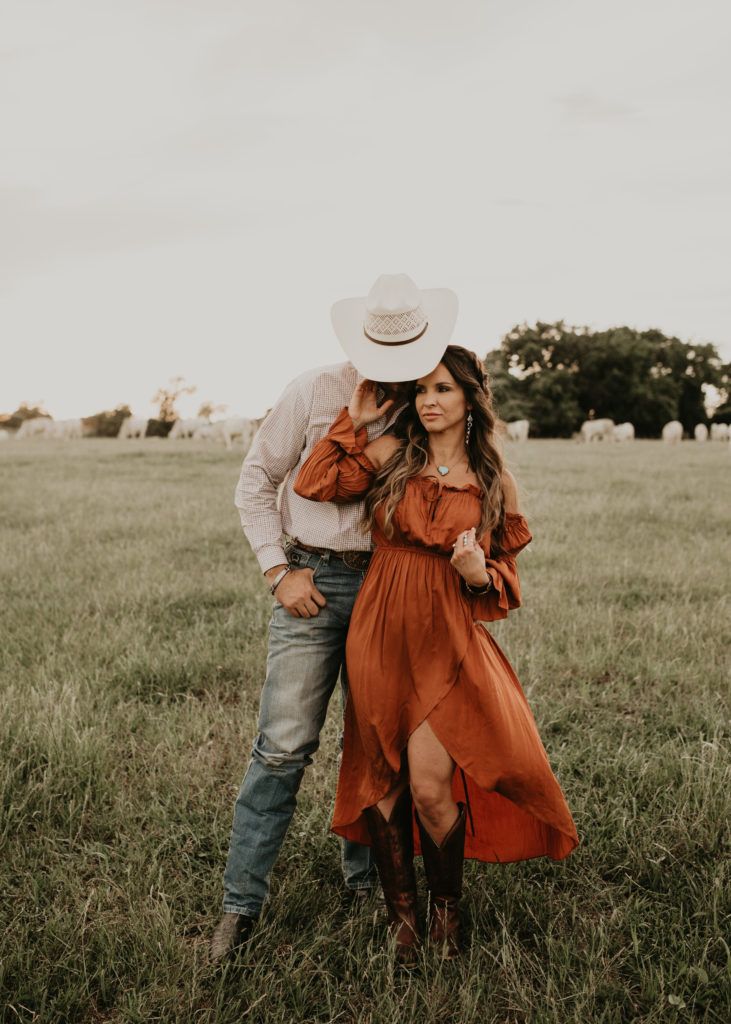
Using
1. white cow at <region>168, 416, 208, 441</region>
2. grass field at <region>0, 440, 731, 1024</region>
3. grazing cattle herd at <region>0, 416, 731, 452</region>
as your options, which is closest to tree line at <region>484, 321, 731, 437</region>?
grazing cattle herd at <region>0, 416, 731, 452</region>

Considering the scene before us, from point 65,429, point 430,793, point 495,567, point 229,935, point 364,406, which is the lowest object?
point 229,935

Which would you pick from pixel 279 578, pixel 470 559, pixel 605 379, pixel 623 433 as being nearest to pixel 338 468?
pixel 279 578

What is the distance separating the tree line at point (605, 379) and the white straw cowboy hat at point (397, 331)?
5394 centimetres

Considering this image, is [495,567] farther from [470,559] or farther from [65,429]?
[65,429]

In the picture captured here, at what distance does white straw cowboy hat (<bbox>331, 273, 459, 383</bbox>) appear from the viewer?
269cm

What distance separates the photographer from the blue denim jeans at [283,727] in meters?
2.80

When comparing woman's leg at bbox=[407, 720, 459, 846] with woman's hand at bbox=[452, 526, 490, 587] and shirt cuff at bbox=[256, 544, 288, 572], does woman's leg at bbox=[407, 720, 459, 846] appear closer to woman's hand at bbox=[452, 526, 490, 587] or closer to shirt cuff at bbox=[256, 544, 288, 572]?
woman's hand at bbox=[452, 526, 490, 587]

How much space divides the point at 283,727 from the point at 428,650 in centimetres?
58

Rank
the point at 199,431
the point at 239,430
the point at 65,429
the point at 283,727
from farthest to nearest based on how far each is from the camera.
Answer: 1. the point at 65,429
2. the point at 199,431
3. the point at 239,430
4. the point at 283,727

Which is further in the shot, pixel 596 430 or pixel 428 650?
pixel 596 430

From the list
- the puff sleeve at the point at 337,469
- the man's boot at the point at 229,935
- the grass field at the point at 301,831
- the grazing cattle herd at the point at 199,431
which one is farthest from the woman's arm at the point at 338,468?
the grazing cattle herd at the point at 199,431

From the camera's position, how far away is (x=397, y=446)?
9.37ft

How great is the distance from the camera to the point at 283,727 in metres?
2.79

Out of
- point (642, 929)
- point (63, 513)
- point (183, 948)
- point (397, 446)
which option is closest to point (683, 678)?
point (642, 929)
